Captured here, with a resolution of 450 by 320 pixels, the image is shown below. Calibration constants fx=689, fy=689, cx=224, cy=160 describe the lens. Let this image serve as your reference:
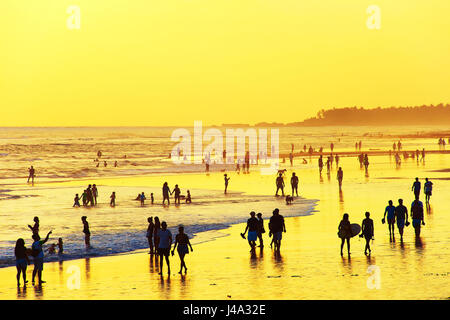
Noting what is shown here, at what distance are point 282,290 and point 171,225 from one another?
574 inches

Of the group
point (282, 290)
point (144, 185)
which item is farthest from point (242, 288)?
point (144, 185)

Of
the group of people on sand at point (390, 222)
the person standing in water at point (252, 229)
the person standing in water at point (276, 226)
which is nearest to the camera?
the group of people on sand at point (390, 222)

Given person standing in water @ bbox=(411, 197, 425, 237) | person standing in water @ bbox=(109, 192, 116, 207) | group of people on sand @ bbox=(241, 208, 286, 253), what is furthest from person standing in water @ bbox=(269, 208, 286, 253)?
person standing in water @ bbox=(109, 192, 116, 207)

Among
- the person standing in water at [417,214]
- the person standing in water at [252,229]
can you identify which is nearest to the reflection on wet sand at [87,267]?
the person standing in water at [252,229]

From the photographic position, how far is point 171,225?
1201 inches

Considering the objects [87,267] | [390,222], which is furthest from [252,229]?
[87,267]

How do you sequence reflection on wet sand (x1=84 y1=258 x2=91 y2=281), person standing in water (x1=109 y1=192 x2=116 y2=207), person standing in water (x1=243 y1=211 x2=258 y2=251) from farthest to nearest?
person standing in water (x1=109 y1=192 x2=116 y2=207) → person standing in water (x1=243 y1=211 x2=258 y2=251) → reflection on wet sand (x1=84 y1=258 x2=91 y2=281)

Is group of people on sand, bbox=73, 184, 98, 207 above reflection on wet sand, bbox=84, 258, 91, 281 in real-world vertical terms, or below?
above

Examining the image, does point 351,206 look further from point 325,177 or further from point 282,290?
point 325,177

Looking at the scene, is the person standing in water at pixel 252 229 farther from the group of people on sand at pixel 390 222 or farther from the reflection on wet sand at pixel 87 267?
the reflection on wet sand at pixel 87 267

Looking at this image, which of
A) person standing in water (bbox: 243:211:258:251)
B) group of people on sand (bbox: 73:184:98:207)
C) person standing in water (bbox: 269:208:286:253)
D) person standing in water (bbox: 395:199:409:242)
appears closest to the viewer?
person standing in water (bbox: 269:208:286:253)

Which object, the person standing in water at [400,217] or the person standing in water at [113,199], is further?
the person standing in water at [113,199]

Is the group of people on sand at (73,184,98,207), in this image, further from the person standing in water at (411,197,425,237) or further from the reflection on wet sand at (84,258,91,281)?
the person standing in water at (411,197,425,237)

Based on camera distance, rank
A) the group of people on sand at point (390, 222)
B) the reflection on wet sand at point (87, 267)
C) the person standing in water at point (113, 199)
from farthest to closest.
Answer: the person standing in water at point (113, 199) → the group of people on sand at point (390, 222) → the reflection on wet sand at point (87, 267)
